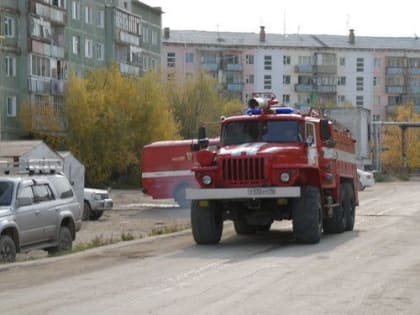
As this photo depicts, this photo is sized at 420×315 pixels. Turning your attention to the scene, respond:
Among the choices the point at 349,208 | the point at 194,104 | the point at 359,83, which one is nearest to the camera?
the point at 349,208

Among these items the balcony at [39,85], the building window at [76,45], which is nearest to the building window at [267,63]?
the building window at [76,45]

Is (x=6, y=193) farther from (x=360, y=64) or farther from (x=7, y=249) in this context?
(x=360, y=64)

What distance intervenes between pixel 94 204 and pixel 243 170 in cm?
1741

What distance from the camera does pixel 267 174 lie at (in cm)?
1898

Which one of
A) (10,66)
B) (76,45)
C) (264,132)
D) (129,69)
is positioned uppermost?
(76,45)

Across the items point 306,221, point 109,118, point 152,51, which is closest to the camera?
point 306,221

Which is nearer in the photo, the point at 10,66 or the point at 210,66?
the point at 10,66

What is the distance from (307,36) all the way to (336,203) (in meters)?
104

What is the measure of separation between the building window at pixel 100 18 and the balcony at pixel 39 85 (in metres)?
10.9

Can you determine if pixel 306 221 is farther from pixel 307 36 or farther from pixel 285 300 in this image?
pixel 307 36

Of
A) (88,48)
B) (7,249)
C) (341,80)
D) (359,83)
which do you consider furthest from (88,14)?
(359,83)

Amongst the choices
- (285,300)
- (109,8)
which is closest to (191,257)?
(285,300)

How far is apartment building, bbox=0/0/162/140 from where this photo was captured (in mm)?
60281

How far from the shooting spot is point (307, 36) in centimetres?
12350
